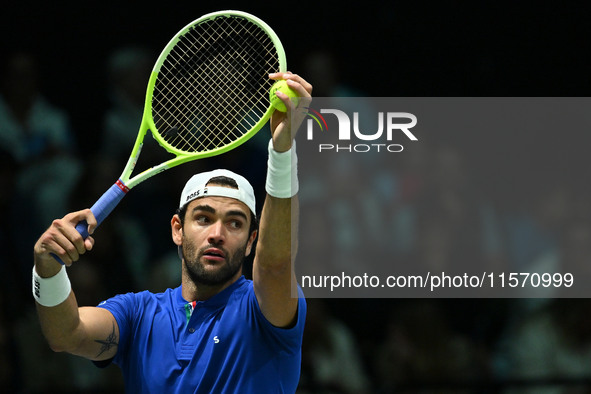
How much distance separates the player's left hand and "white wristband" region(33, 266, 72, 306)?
38.3 inches

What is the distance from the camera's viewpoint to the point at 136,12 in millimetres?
6723

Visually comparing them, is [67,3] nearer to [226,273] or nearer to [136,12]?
[136,12]

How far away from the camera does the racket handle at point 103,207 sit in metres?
3.48

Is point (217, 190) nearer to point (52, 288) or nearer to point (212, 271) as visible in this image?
point (212, 271)

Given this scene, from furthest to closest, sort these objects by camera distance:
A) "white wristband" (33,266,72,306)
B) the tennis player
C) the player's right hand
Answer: "white wristband" (33,266,72,306) → the tennis player → the player's right hand

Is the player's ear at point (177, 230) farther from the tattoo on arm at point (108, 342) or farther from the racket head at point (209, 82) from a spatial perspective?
the tattoo on arm at point (108, 342)

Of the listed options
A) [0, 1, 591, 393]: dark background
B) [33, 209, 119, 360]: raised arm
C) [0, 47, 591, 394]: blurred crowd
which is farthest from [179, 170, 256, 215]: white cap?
[0, 1, 591, 393]: dark background

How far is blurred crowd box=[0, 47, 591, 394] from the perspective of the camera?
5.95 meters

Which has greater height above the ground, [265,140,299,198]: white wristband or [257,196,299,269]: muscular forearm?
[265,140,299,198]: white wristband

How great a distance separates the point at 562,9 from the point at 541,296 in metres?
2.10

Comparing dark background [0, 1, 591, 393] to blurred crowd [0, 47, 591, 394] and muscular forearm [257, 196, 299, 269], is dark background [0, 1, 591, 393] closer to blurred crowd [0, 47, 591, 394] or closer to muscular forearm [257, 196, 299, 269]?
blurred crowd [0, 47, 591, 394]

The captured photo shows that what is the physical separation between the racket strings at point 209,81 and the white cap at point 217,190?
0.14 m

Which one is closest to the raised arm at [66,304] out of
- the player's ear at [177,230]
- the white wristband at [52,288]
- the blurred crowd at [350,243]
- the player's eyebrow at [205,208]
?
the white wristband at [52,288]

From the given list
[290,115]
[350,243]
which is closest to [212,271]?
[290,115]
